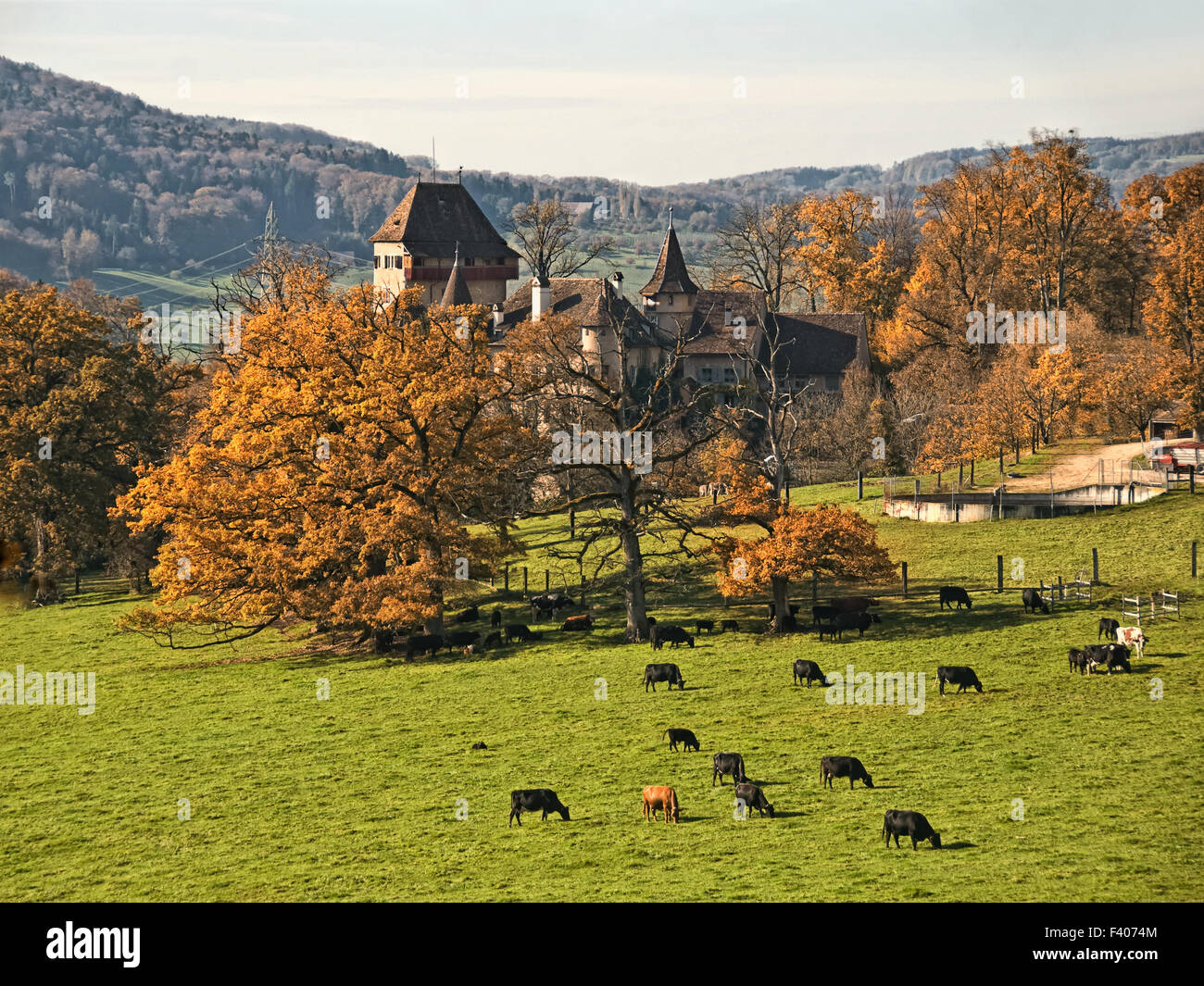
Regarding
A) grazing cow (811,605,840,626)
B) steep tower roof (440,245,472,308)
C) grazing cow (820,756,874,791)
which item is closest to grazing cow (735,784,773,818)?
grazing cow (820,756,874,791)

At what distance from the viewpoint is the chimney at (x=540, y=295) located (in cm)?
10612

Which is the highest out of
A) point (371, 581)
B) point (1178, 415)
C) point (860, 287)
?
point (860, 287)

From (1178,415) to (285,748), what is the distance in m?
49.3

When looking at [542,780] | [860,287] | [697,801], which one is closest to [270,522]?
[542,780]

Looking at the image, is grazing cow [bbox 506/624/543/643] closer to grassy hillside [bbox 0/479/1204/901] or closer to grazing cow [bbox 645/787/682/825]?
grassy hillside [bbox 0/479/1204/901]

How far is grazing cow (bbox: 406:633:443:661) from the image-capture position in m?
48.6

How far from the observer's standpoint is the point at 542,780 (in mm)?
31500

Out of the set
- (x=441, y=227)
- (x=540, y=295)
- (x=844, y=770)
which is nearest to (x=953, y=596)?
(x=844, y=770)

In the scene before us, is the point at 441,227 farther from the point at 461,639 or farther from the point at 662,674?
the point at 662,674

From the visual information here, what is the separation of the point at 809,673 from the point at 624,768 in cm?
903

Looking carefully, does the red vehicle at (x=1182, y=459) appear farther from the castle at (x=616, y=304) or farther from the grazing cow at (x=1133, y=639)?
the castle at (x=616, y=304)

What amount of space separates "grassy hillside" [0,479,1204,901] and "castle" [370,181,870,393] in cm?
4876

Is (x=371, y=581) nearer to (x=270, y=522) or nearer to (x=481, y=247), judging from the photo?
(x=270, y=522)

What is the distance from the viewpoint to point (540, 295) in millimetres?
106875
